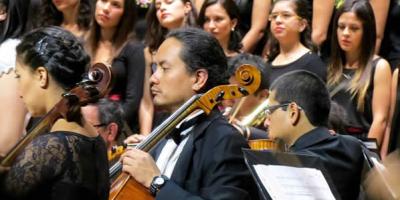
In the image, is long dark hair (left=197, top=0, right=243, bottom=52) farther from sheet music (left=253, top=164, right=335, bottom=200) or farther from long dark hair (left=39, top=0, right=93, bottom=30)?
sheet music (left=253, top=164, right=335, bottom=200)

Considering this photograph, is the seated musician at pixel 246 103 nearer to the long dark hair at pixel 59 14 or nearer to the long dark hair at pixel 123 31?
the long dark hair at pixel 123 31

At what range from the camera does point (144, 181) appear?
2.82 m

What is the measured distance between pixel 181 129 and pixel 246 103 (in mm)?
1458

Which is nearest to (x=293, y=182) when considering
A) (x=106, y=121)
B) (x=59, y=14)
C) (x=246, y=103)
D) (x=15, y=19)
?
(x=106, y=121)

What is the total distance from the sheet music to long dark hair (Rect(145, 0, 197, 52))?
2.70m

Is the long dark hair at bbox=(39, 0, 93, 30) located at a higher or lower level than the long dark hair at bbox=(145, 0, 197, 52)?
higher

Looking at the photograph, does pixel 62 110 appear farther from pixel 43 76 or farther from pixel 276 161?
pixel 276 161

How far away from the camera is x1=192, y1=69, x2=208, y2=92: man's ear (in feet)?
9.93

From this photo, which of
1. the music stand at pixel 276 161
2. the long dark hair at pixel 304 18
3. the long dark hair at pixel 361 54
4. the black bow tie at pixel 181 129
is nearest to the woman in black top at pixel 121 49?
the long dark hair at pixel 304 18

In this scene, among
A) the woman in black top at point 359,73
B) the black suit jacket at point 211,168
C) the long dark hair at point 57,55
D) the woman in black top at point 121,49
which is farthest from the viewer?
the woman in black top at point 121,49

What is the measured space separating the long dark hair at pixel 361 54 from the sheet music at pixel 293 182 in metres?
2.23

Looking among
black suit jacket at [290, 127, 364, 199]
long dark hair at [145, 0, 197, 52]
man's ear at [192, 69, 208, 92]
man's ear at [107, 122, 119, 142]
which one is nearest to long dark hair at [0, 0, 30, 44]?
man's ear at [107, 122, 119, 142]

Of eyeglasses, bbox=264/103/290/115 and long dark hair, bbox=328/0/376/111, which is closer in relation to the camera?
eyeglasses, bbox=264/103/290/115

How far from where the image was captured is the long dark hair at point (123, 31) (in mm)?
5125
